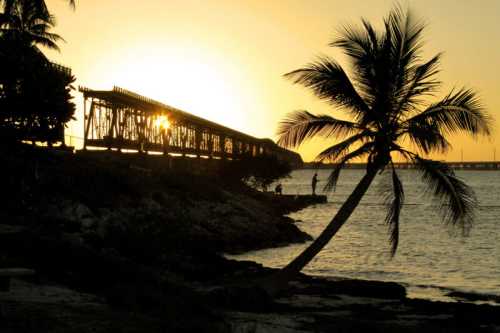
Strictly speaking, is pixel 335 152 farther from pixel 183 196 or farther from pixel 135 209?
pixel 183 196

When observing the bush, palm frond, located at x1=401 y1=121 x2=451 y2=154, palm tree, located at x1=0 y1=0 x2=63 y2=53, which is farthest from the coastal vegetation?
palm frond, located at x1=401 y1=121 x2=451 y2=154

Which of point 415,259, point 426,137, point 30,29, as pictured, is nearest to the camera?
point 426,137

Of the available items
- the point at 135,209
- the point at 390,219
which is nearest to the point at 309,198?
the point at 135,209

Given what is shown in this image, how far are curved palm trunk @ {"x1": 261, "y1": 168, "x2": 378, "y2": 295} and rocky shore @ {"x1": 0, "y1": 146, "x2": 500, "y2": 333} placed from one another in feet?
1.65

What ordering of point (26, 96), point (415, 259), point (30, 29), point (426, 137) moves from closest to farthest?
1. point (426, 137)
2. point (26, 96)
3. point (415, 259)
4. point (30, 29)

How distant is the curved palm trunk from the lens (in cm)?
1788

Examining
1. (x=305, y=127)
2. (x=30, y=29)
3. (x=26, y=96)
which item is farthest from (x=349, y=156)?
(x=30, y=29)

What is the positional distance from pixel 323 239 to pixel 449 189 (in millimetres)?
3498

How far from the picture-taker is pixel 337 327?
1530cm

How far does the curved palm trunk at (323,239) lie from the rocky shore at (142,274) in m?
0.50

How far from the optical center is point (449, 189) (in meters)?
16.9

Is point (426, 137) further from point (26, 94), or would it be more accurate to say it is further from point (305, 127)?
point (26, 94)

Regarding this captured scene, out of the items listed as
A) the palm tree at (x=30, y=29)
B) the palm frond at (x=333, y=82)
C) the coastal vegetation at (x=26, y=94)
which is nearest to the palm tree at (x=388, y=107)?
the palm frond at (x=333, y=82)

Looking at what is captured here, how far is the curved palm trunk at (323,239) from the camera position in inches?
704
